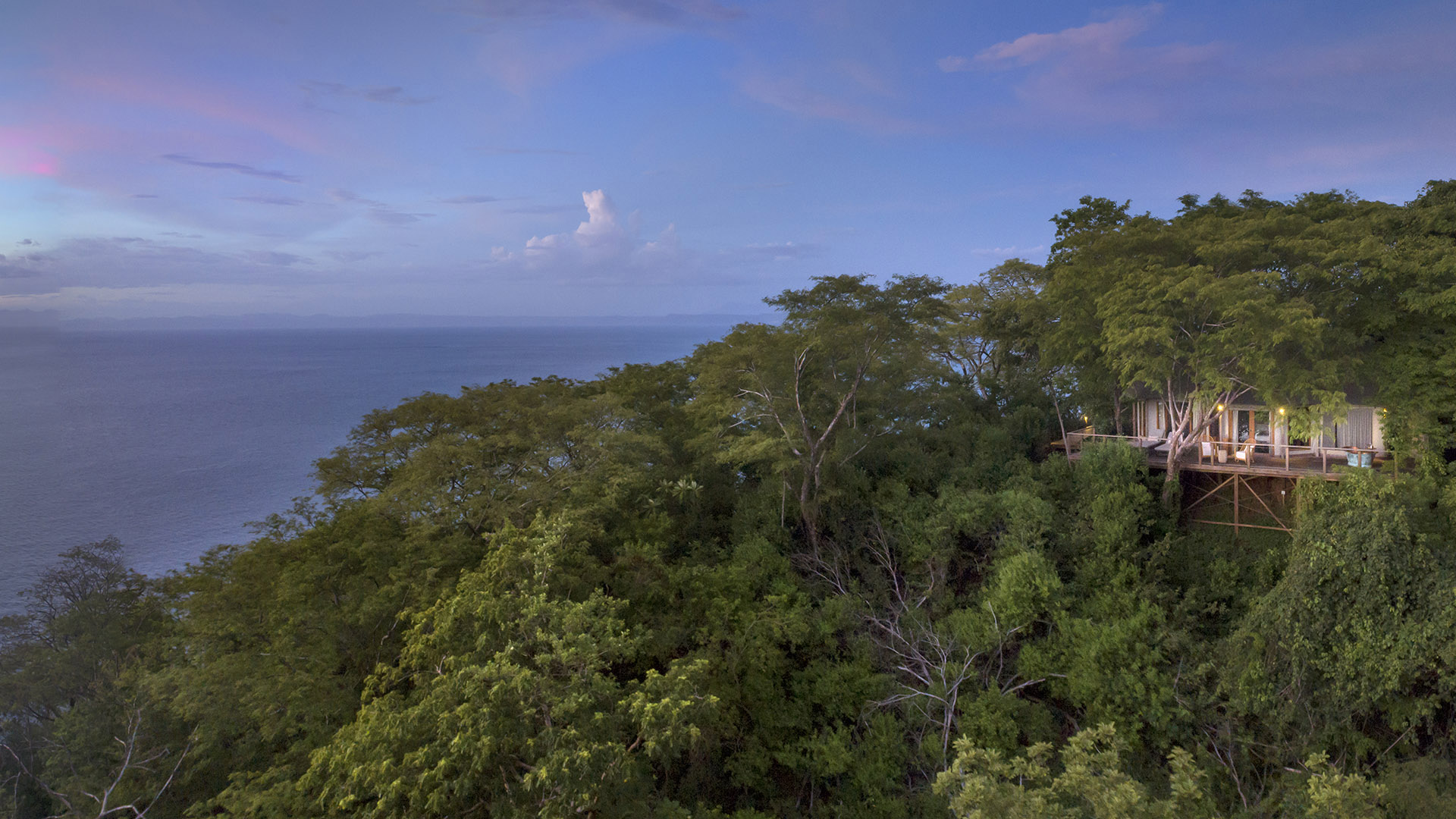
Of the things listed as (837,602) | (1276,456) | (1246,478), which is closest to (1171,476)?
(1246,478)

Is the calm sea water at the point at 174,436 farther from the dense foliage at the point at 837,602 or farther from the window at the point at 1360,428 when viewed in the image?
the window at the point at 1360,428

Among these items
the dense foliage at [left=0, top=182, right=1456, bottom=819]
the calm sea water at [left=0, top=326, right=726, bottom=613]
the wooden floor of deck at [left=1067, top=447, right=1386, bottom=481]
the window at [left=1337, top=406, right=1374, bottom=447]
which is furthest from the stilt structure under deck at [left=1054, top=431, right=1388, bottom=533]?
the calm sea water at [left=0, top=326, right=726, bottom=613]

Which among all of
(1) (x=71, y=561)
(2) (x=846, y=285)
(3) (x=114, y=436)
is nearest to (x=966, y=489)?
(2) (x=846, y=285)

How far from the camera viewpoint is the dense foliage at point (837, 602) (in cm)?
955

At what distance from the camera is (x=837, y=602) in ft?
51.9

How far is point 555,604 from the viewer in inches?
408

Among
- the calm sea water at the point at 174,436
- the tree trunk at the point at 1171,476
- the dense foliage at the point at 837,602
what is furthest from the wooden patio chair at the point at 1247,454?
the calm sea water at the point at 174,436

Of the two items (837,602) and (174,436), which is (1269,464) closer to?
(837,602)

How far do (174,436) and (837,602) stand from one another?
61.8 m

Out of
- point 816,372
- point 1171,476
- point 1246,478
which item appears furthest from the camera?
point 816,372

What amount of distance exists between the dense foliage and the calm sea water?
493 inches

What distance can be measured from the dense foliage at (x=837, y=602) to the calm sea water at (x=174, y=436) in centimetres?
1252

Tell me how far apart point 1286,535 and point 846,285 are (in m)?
12.4

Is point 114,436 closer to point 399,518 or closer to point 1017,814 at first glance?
point 399,518
